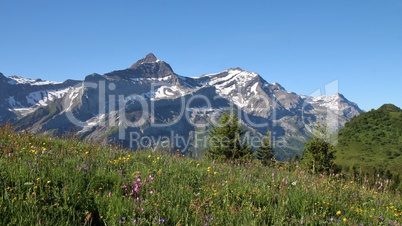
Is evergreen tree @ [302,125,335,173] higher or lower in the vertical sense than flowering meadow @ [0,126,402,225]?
lower

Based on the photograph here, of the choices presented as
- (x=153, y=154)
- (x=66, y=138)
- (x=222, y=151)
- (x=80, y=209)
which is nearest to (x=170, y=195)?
(x=80, y=209)

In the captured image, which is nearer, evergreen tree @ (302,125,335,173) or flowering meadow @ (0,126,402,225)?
flowering meadow @ (0,126,402,225)

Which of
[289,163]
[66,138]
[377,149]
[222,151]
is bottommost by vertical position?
[377,149]

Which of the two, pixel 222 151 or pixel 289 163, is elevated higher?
pixel 289 163

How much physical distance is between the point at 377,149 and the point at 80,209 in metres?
213

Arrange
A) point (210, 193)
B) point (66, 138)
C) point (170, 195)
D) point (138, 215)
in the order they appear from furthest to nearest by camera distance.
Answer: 1. point (66, 138)
2. point (210, 193)
3. point (170, 195)
4. point (138, 215)

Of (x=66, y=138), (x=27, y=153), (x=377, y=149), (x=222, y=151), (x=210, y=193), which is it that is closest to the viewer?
(x=210, y=193)

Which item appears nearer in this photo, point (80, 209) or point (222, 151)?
point (80, 209)

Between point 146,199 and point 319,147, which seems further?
point 319,147

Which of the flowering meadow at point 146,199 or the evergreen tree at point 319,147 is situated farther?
the evergreen tree at point 319,147

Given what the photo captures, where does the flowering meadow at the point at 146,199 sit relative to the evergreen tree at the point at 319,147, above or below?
above

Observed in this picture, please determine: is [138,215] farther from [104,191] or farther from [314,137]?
[314,137]

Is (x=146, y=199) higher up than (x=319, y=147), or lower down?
higher up

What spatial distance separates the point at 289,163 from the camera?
11586mm
